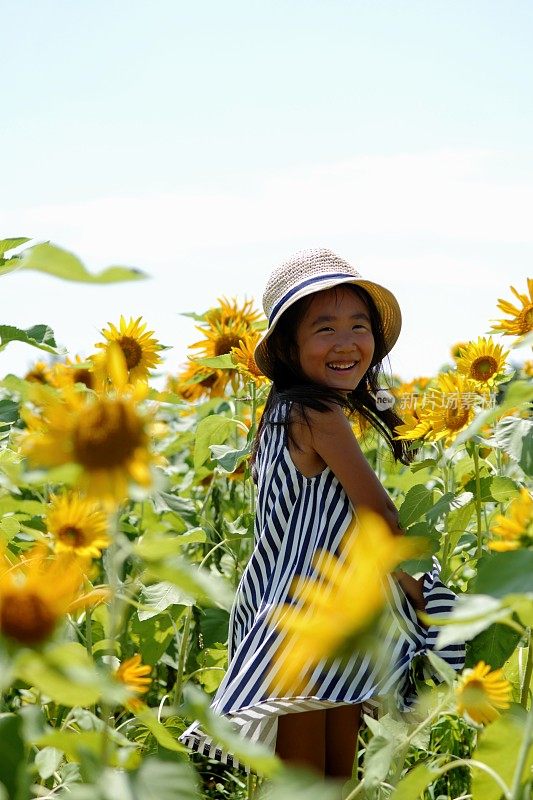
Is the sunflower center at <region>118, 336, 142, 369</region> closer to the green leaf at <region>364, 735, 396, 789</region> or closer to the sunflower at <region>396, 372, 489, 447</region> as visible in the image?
the sunflower at <region>396, 372, 489, 447</region>

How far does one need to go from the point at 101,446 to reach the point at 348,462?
1089mm

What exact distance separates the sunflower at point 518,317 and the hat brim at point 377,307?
30cm

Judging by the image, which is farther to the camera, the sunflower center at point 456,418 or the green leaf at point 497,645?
→ the sunflower center at point 456,418

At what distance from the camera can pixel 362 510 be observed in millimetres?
1678

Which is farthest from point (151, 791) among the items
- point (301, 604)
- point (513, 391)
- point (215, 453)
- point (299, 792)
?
point (215, 453)

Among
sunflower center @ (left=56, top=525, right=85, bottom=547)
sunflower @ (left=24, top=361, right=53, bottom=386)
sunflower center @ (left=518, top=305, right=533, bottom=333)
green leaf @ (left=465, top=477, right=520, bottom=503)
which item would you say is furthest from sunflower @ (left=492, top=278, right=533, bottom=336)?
sunflower @ (left=24, top=361, right=53, bottom=386)

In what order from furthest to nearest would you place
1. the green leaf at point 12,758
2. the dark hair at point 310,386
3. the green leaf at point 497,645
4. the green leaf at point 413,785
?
the dark hair at point 310,386 → the green leaf at point 497,645 → the green leaf at point 413,785 → the green leaf at point 12,758

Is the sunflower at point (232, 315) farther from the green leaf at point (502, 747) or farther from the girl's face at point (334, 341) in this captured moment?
the green leaf at point (502, 747)

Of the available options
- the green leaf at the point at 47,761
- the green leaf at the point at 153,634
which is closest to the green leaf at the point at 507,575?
the green leaf at the point at 47,761

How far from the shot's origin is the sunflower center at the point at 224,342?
244cm

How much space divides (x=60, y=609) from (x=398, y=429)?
116cm

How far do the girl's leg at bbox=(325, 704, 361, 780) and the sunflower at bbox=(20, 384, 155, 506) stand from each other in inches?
47.0

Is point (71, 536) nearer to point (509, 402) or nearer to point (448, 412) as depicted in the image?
point (509, 402)

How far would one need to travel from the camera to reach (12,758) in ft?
2.50
